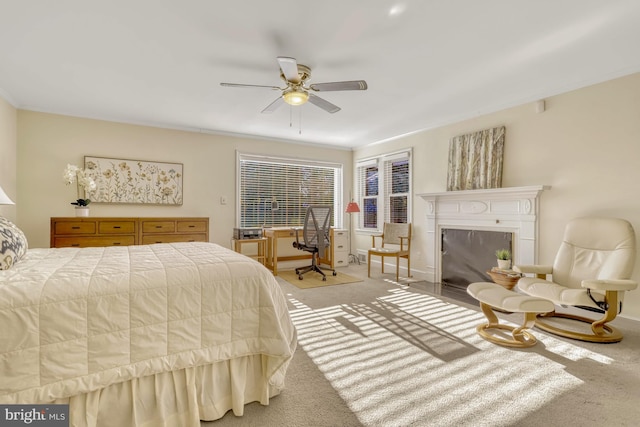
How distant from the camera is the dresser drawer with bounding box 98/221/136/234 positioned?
379cm

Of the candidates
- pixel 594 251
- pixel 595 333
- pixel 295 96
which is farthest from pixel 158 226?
pixel 594 251

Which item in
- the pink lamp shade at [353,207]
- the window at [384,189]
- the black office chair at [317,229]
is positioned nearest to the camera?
the black office chair at [317,229]

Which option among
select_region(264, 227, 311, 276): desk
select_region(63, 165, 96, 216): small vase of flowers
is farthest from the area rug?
select_region(63, 165, 96, 216): small vase of flowers

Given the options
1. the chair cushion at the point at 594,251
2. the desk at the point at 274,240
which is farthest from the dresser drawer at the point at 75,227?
the chair cushion at the point at 594,251

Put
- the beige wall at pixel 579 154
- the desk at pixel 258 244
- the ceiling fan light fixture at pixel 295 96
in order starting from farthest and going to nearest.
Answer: the desk at pixel 258 244
the beige wall at pixel 579 154
the ceiling fan light fixture at pixel 295 96

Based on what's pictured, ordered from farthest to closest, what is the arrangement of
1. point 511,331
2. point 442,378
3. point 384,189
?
point 384,189 < point 511,331 < point 442,378

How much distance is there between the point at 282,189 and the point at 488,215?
351 cm

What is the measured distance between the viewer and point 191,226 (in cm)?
431

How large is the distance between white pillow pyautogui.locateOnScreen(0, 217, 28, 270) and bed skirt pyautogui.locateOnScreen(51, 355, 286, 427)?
0.83 meters

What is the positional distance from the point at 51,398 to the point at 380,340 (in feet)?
6.79

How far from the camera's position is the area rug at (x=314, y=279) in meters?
4.36

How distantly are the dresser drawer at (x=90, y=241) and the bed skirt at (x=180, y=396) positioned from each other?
10.2ft

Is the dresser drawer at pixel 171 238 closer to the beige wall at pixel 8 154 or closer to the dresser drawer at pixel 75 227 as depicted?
the dresser drawer at pixel 75 227

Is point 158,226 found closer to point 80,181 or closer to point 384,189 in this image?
point 80,181
